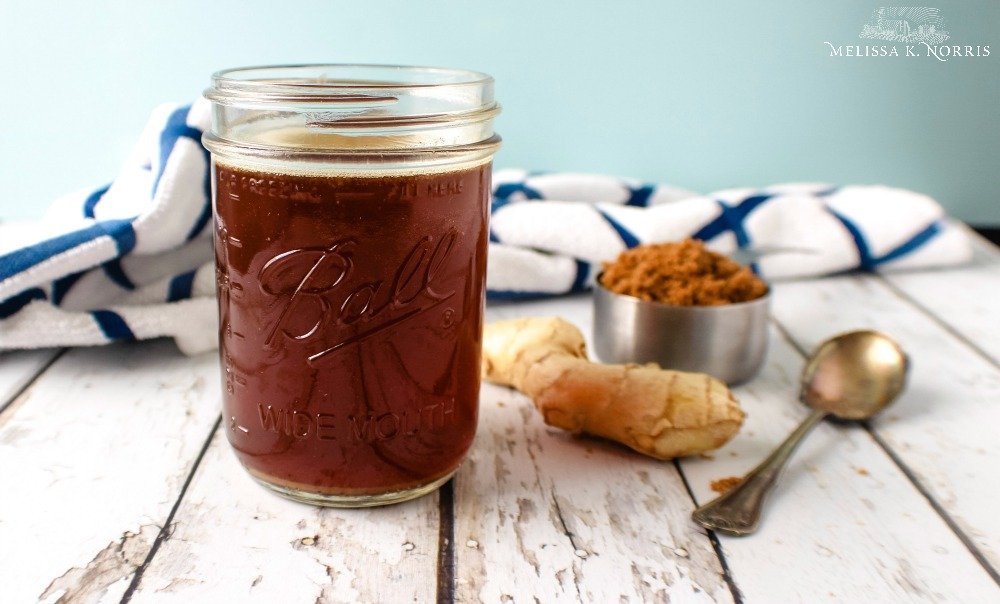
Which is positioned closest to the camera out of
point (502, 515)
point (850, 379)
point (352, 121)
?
point (352, 121)

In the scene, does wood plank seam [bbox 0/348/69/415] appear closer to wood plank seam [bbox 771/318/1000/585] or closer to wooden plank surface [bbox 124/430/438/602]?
wooden plank surface [bbox 124/430/438/602]

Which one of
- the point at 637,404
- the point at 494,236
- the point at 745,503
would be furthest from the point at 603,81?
the point at 745,503

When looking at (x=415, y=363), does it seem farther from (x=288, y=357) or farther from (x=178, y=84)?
(x=178, y=84)

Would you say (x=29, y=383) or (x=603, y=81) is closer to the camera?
(x=29, y=383)

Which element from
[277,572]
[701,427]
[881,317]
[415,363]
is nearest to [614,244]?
[881,317]
